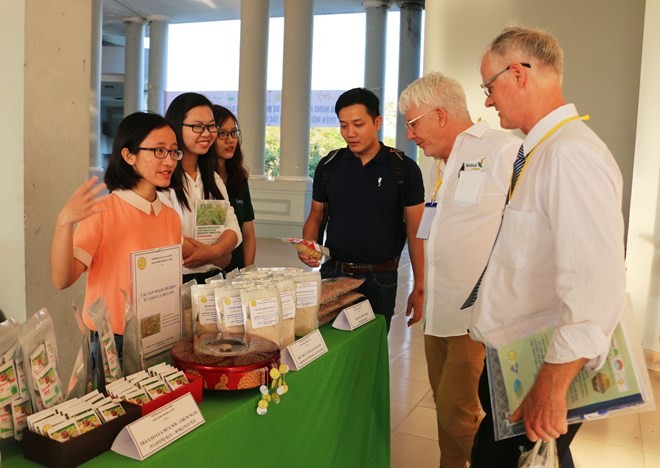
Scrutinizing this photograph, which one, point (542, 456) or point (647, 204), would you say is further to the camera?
point (647, 204)

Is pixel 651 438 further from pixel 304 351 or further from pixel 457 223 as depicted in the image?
pixel 304 351

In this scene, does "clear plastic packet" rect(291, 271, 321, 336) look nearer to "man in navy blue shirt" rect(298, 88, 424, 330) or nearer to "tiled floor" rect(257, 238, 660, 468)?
"man in navy blue shirt" rect(298, 88, 424, 330)

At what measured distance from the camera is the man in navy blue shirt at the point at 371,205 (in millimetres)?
2514

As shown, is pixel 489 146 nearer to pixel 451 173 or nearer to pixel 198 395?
pixel 451 173

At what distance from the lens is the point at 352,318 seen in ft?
6.35

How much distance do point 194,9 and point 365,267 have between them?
12530 millimetres

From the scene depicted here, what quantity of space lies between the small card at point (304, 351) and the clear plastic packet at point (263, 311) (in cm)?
4

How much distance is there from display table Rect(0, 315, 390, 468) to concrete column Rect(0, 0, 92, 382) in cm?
115

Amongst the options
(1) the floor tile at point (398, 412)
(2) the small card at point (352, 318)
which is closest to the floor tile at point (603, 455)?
(1) the floor tile at point (398, 412)

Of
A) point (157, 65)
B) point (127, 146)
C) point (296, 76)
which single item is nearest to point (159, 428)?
point (127, 146)

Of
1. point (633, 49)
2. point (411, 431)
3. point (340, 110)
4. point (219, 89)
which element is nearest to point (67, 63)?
point (340, 110)

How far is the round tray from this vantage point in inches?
49.7

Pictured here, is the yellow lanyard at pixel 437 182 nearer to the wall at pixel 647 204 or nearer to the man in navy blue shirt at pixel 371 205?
the man in navy blue shirt at pixel 371 205

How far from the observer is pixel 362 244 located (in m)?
2.55
